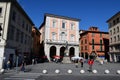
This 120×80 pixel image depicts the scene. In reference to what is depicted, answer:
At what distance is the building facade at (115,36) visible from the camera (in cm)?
4416

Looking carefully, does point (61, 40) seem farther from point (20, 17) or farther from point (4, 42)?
point (4, 42)

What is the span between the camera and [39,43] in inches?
2280

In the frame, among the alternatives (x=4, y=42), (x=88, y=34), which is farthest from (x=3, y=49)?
(x=88, y=34)

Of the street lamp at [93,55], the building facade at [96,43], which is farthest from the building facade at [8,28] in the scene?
the building facade at [96,43]

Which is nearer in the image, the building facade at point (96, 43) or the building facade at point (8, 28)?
the building facade at point (8, 28)

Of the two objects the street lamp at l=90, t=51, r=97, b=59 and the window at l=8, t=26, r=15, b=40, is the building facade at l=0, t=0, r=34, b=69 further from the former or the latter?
the street lamp at l=90, t=51, r=97, b=59

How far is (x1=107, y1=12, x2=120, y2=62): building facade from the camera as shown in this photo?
145 feet

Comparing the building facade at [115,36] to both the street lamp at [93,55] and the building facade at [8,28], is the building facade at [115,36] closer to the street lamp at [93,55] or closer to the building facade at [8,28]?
the street lamp at [93,55]

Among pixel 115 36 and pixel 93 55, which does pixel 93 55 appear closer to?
pixel 93 55

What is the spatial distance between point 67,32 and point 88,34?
46.2 ft

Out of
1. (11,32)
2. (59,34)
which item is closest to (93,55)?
(59,34)

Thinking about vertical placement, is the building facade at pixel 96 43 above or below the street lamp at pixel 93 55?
above

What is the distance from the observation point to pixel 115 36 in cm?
4603

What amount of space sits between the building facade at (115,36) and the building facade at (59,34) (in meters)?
12.3
